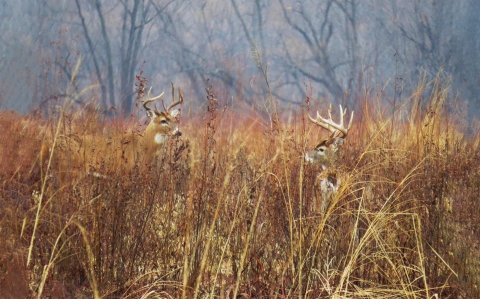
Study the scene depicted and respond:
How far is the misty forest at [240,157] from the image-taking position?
259cm

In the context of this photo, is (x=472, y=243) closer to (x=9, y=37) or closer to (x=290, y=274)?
(x=290, y=274)

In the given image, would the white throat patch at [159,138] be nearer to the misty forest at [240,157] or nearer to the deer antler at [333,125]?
the misty forest at [240,157]

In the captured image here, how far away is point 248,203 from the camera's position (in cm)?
268

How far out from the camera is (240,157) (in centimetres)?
527

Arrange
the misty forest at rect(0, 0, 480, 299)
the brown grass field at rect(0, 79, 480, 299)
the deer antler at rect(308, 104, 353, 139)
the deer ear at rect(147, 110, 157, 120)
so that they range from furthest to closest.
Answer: the deer ear at rect(147, 110, 157, 120)
the deer antler at rect(308, 104, 353, 139)
the misty forest at rect(0, 0, 480, 299)
the brown grass field at rect(0, 79, 480, 299)

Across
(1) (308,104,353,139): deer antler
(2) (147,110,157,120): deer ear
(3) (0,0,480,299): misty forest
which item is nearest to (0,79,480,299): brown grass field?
(3) (0,0,480,299): misty forest

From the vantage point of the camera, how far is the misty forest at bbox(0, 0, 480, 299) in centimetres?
259

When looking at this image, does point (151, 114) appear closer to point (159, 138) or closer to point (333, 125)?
point (159, 138)

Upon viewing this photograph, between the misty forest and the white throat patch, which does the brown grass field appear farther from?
the white throat patch

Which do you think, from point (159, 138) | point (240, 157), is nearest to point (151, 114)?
point (159, 138)

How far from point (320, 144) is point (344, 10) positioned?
33.4 ft

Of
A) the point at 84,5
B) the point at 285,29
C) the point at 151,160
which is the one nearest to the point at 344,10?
the point at 285,29

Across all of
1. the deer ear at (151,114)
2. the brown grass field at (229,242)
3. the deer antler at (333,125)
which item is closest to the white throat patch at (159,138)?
the deer ear at (151,114)

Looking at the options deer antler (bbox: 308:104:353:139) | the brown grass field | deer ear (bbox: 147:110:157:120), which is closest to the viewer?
the brown grass field
